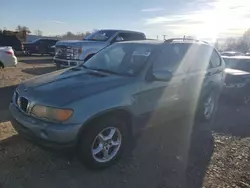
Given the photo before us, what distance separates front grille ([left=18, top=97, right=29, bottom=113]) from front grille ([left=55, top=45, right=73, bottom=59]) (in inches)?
275

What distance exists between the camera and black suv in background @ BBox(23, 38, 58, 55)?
2580 centimetres

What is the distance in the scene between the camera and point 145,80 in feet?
13.3

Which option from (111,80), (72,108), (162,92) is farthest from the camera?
(162,92)

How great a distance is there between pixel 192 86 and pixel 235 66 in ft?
17.1

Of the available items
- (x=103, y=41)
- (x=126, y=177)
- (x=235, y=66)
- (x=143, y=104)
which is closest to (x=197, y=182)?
(x=126, y=177)

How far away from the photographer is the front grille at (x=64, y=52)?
10.6 metres

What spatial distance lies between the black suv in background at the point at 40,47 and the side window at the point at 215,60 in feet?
71.7

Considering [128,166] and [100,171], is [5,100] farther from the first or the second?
[128,166]

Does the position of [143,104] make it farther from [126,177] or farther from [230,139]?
[230,139]

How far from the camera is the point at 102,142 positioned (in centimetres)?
370

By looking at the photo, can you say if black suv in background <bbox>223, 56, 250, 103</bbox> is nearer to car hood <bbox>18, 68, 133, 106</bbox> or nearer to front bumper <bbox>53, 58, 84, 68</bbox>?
car hood <bbox>18, 68, 133, 106</bbox>

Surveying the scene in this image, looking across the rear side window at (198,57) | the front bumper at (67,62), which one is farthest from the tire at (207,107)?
the front bumper at (67,62)

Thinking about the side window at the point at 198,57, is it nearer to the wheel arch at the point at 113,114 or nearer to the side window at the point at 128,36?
the wheel arch at the point at 113,114

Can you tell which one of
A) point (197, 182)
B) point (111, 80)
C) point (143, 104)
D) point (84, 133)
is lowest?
point (197, 182)
